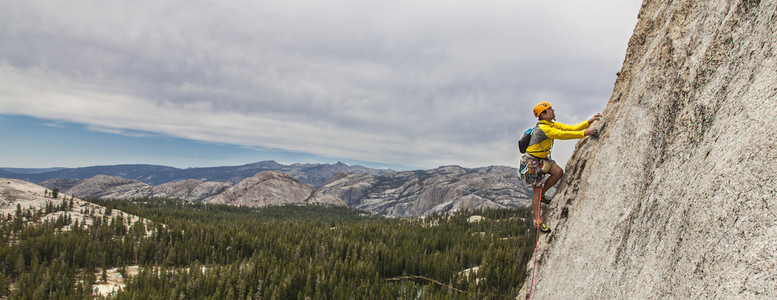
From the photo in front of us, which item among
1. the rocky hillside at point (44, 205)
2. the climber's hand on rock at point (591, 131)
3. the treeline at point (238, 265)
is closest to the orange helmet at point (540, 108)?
the climber's hand on rock at point (591, 131)

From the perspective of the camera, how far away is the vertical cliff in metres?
3.67

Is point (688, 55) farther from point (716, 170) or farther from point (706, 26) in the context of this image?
point (716, 170)

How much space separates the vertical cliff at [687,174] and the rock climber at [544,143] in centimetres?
96

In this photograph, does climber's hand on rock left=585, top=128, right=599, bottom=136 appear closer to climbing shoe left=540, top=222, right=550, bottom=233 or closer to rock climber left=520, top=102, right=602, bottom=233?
rock climber left=520, top=102, right=602, bottom=233

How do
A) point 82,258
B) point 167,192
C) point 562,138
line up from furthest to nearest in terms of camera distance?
1. point 167,192
2. point 82,258
3. point 562,138

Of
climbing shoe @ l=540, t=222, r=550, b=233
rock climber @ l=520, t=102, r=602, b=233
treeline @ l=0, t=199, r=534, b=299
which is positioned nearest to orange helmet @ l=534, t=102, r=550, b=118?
rock climber @ l=520, t=102, r=602, b=233

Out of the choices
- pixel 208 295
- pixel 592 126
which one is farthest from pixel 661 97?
pixel 208 295

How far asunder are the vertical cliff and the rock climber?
0.96 metres

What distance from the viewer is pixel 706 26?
20.5ft

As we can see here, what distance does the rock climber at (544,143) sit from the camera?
32.4ft

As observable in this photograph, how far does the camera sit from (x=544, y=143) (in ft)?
34.5

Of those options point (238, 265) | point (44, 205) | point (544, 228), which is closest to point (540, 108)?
point (544, 228)

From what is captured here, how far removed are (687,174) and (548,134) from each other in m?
4.81

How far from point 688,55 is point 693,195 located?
11.9ft
